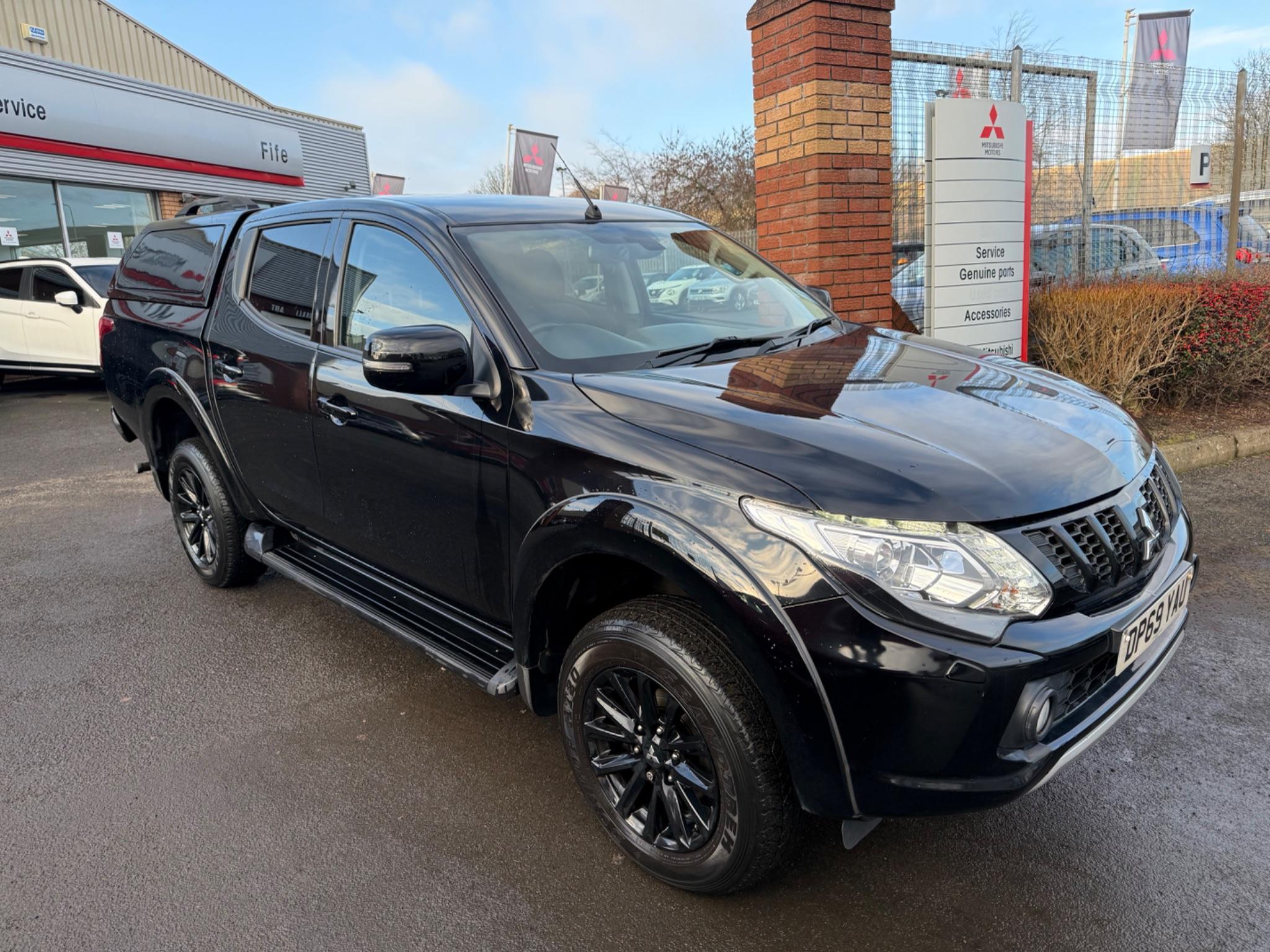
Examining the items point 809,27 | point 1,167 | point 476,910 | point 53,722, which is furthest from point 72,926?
point 1,167

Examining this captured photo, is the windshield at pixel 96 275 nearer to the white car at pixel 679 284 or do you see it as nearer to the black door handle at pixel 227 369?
the black door handle at pixel 227 369

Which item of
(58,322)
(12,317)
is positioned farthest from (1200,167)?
(12,317)

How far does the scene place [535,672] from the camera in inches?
104

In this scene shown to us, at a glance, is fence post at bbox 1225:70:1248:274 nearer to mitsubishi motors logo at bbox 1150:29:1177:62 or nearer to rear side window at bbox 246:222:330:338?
mitsubishi motors logo at bbox 1150:29:1177:62

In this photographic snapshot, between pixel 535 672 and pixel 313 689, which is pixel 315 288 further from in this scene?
pixel 535 672

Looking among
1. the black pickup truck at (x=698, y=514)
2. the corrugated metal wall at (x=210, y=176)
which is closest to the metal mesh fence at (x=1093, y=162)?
the black pickup truck at (x=698, y=514)

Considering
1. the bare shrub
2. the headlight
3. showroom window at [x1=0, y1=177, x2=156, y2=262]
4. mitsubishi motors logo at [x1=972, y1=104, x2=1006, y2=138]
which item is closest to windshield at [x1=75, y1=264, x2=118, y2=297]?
showroom window at [x1=0, y1=177, x2=156, y2=262]

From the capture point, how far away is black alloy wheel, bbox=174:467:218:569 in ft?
14.6

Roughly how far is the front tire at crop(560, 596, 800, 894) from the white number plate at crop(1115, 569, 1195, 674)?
32.9 inches

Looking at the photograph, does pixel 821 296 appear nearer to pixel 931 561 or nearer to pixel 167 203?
pixel 931 561

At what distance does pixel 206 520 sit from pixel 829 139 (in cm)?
477

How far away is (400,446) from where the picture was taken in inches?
115

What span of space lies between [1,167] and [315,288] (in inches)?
562

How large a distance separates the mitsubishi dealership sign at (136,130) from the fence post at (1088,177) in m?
15.1
